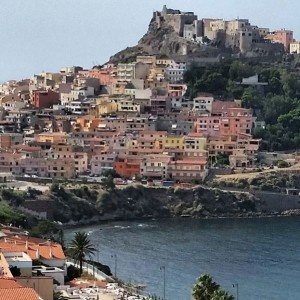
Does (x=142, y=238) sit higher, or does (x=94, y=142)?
(x=94, y=142)

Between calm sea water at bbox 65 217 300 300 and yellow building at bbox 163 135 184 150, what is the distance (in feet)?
21.6

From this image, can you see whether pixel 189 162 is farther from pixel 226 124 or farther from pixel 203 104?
pixel 203 104

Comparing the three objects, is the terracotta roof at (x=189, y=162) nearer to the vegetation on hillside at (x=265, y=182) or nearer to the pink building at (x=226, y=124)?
the vegetation on hillside at (x=265, y=182)

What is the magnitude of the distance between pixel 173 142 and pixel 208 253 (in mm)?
16215

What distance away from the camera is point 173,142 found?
178 ft

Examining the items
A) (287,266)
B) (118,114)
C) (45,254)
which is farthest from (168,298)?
(118,114)

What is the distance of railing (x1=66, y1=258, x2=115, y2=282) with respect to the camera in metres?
27.7

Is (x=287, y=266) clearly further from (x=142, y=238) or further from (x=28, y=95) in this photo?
(x=28, y=95)

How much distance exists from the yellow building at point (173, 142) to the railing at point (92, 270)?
2447 cm

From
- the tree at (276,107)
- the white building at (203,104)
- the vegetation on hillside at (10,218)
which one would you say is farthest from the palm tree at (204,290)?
the tree at (276,107)

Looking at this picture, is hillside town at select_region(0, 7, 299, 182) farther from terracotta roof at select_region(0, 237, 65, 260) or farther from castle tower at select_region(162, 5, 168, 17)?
terracotta roof at select_region(0, 237, 65, 260)

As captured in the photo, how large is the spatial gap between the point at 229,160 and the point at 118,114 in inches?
288

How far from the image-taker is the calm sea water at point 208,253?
3206cm

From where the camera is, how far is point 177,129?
56969mm
